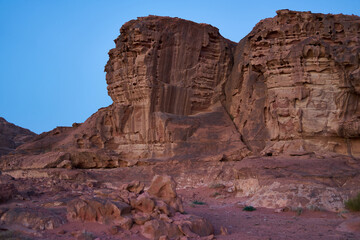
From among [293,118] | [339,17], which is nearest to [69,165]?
[293,118]

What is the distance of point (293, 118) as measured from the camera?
1956 cm

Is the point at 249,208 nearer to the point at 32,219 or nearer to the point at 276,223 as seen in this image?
the point at 276,223

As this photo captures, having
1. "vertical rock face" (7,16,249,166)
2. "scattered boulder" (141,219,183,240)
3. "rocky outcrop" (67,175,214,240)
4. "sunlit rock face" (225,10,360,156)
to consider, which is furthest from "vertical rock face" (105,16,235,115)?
"scattered boulder" (141,219,183,240)

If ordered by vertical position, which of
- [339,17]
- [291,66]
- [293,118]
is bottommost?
[293,118]

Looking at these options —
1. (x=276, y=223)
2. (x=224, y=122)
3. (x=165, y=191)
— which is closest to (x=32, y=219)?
(x=165, y=191)

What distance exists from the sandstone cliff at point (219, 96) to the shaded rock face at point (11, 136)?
29.4 feet

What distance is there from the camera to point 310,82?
19.5m

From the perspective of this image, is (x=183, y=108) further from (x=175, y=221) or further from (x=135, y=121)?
(x=175, y=221)

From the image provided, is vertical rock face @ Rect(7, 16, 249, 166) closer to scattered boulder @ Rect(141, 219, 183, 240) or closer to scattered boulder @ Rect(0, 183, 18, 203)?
scattered boulder @ Rect(0, 183, 18, 203)

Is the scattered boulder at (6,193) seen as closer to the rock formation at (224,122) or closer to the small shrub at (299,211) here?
the rock formation at (224,122)

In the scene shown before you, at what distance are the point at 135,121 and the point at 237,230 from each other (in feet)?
48.1

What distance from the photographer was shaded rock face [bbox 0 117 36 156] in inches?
1261

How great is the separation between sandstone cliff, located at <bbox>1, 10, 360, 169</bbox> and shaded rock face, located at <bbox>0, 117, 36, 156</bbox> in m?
8.95

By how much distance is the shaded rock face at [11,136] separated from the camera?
1261 inches
